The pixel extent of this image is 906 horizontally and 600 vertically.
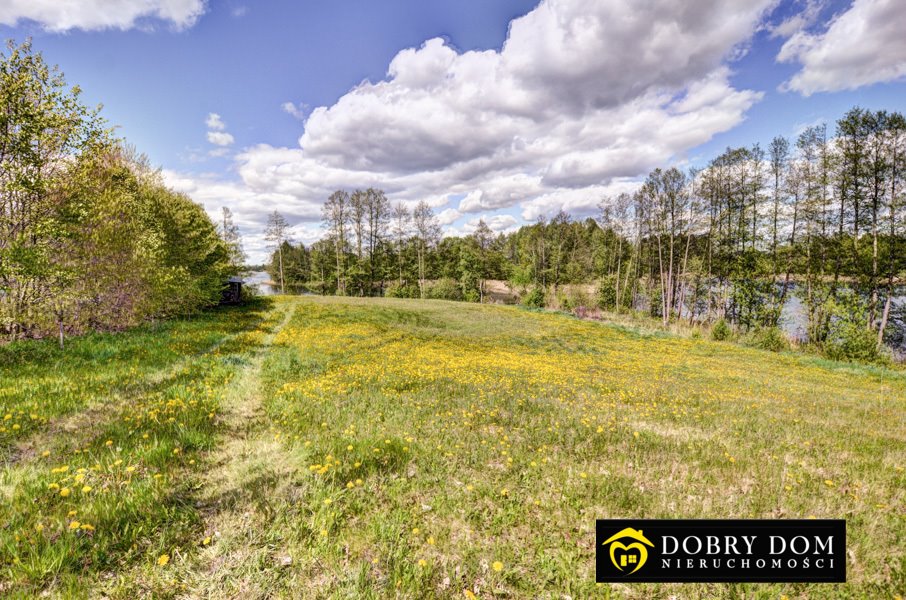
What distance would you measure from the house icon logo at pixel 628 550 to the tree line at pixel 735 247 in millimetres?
32869

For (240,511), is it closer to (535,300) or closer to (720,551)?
(720,551)

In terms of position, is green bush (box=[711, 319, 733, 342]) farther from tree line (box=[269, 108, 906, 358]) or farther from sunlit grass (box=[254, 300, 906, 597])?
sunlit grass (box=[254, 300, 906, 597])

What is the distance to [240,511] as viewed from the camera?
4.27m

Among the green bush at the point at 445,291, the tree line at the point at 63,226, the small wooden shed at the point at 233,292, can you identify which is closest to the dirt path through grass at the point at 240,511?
the tree line at the point at 63,226

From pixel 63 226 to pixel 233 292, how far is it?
27.9m

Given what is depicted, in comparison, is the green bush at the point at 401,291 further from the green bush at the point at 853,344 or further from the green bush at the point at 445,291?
the green bush at the point at 853,344

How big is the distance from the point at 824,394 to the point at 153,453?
69.9ft

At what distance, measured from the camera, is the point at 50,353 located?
11484 mm

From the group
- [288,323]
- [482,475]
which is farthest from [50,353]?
[482,475]

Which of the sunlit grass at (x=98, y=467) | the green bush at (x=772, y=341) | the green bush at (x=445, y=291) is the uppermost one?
the green bush at (x=445, y=291)

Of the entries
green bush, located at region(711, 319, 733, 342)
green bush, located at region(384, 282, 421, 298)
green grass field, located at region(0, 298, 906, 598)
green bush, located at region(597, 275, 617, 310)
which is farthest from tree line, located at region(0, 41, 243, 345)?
green bush, located at region(597, 275, 617, 310)

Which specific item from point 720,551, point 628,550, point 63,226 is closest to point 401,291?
point 63,226

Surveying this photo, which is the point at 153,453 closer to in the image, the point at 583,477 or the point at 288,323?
the point at 583,477

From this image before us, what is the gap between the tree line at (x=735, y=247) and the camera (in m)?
25.6
